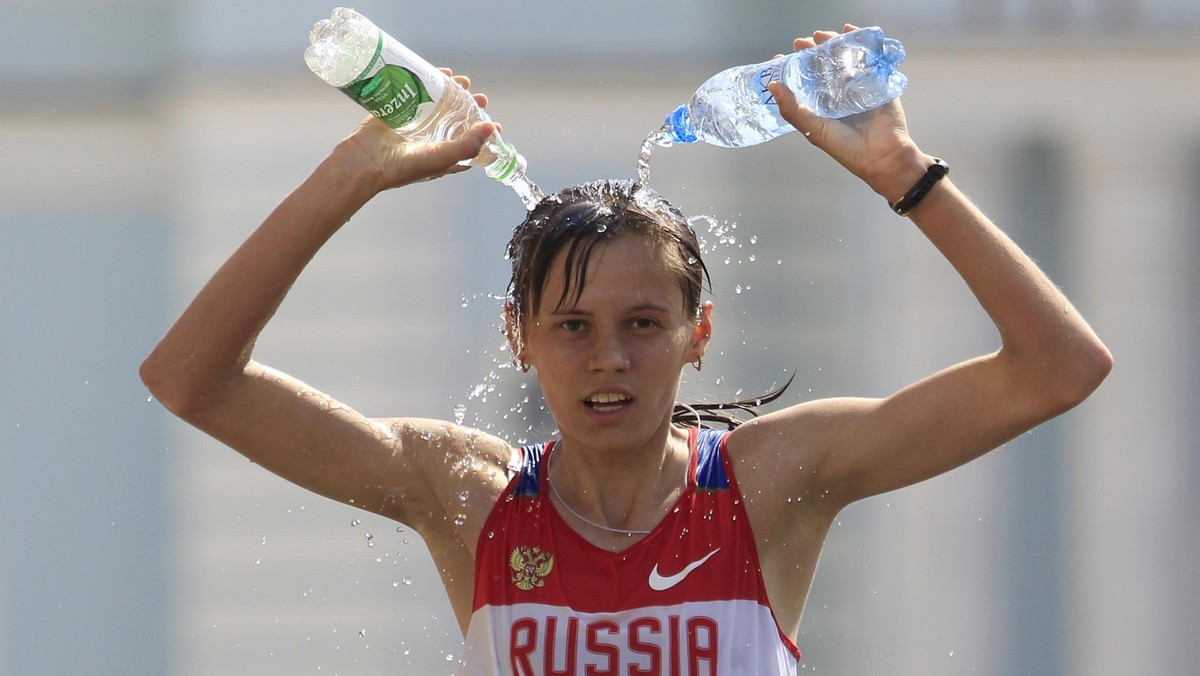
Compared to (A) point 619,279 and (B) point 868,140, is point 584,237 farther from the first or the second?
(B) point 868,140

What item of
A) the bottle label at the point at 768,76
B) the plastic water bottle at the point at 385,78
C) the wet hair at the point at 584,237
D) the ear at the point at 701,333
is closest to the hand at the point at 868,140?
the bottle label at the point at 768,76

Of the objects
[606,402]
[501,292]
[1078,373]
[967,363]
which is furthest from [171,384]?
[501,292]

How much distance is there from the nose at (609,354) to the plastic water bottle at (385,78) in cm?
43

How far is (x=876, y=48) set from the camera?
2.69m

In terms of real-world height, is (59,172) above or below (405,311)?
above

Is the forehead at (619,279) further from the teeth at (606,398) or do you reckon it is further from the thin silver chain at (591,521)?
the thin silver chain at (591,521)

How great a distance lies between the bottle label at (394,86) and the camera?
2.62 metres

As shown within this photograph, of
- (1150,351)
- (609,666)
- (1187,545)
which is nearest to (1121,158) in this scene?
(1150,351)

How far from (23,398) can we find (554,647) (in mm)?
5825

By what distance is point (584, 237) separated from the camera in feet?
9.10

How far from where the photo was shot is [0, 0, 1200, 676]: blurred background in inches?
295

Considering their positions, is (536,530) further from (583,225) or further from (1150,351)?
(1150,351)

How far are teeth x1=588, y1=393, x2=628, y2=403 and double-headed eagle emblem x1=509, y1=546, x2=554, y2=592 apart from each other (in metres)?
0.32

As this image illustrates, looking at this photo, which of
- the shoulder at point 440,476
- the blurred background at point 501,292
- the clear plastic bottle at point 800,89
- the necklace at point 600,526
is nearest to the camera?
the clear plastic bottle at point 800,89
